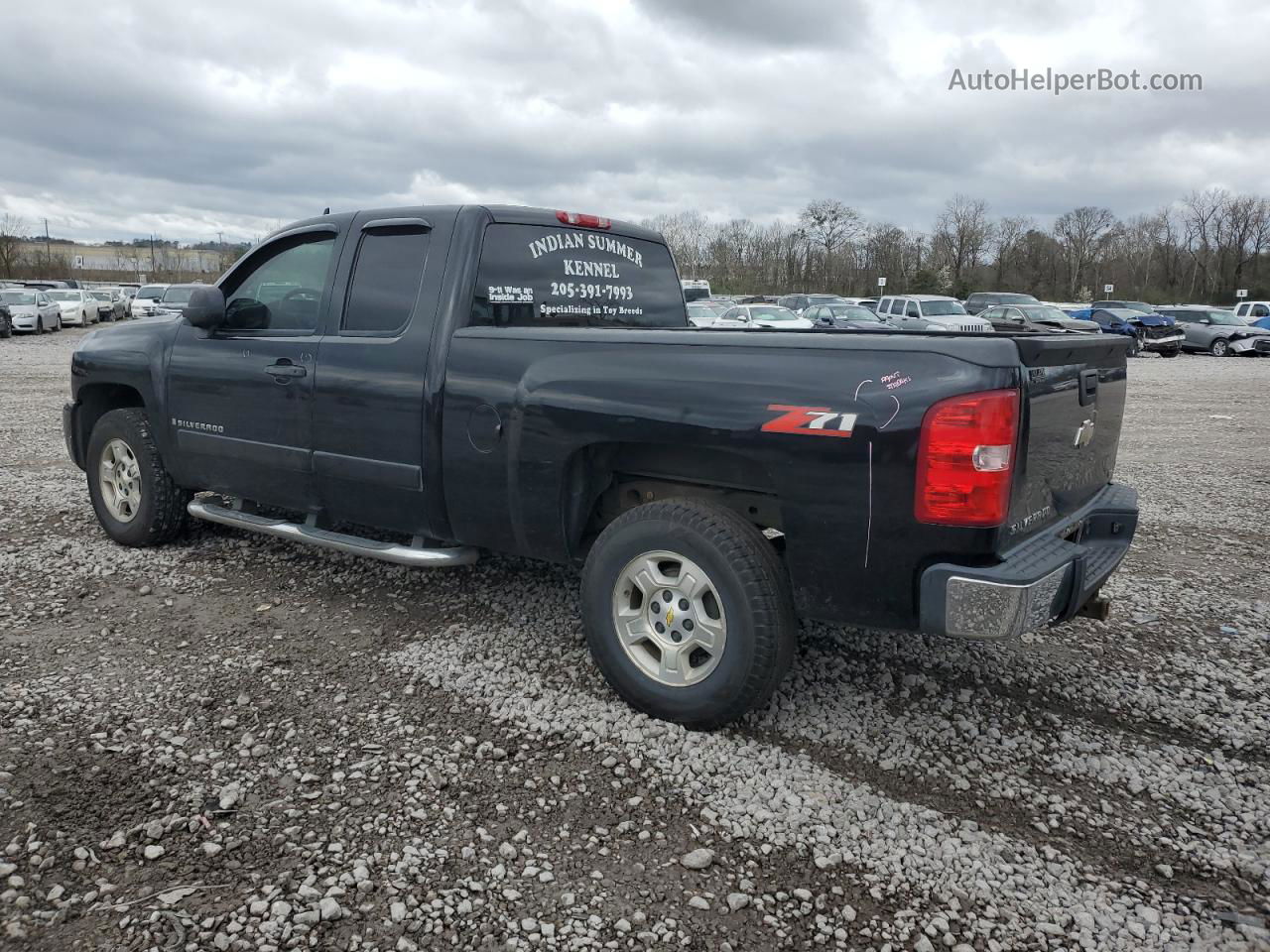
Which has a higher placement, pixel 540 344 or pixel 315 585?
pixel 540 344

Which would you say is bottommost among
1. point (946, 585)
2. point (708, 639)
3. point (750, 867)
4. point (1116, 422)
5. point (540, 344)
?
point (750, 867)

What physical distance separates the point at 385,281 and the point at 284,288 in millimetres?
820

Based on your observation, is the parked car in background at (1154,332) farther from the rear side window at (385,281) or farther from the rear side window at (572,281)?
the rear side window at (385,281)

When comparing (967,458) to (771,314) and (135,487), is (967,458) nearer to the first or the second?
(135,487)

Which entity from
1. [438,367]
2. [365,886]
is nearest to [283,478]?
[438,367]

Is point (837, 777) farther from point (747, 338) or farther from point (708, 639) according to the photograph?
point (747, 338)

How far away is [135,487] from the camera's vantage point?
5586 millimetres

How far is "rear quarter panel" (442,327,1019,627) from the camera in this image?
9.59 feet

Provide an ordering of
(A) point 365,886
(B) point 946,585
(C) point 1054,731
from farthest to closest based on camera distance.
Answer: (C) point 1054,731, (B) point 946,585, (A) point 365,886

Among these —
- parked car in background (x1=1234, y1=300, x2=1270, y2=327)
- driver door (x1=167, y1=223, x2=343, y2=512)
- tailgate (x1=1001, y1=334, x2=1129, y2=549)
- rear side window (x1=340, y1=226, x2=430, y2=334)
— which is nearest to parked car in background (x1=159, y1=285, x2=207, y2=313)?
driver door (x1=167, y1=223, x2=343, y2=512)

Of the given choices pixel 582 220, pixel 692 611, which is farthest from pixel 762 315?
pixel 692 611

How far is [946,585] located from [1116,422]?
5.72ft

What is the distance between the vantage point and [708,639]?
132 inches

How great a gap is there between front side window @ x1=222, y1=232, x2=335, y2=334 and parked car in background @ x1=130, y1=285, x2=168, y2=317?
28345mm
